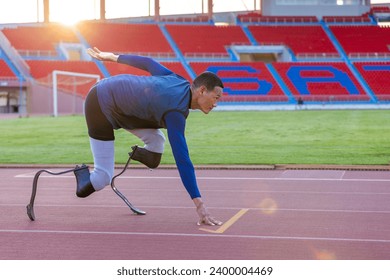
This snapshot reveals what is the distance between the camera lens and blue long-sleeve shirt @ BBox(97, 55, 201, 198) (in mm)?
6328

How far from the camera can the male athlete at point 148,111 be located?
6.35m

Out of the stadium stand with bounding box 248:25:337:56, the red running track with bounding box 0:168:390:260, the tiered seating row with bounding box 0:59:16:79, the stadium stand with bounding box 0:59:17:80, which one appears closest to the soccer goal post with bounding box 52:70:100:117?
the stadium stand with bounding box 0:59:17:80

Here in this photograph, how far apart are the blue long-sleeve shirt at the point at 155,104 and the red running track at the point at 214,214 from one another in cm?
76

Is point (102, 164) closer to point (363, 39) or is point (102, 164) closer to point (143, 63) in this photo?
point (143, 63)

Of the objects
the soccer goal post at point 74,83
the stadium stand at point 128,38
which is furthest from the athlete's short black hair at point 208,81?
the stadium stand at point 128,38

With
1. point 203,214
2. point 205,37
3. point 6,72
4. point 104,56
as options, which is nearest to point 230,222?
point 203,214

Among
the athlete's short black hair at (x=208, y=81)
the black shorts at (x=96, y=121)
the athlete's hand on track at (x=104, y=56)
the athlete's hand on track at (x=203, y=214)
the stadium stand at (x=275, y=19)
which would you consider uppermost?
the stadium stand at (x=275, y=19)

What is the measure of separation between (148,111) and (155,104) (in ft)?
0.44

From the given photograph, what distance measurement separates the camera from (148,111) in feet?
21.5

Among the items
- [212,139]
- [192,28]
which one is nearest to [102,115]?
[212,139]

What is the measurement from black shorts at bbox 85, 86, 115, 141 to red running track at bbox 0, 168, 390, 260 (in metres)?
0.98

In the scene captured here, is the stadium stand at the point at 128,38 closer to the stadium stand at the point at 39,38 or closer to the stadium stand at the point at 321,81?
the stadium stand at the point at 39,38

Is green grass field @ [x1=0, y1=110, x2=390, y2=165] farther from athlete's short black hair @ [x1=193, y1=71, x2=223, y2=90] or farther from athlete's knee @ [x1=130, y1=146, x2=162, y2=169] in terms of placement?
athlete's short black hair @ [x1=193, y1=71, x2=223, y2=90]

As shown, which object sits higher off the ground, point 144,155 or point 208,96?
point 208,96
